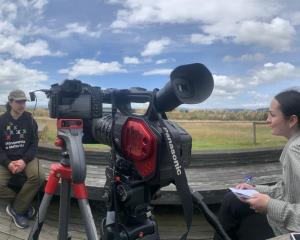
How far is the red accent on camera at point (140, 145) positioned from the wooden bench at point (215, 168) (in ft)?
6.01

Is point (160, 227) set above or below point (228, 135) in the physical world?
below

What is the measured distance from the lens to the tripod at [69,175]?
1.83 metres

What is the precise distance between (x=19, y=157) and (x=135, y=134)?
306 cm

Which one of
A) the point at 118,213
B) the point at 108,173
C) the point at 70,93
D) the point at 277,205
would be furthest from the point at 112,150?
the point at 277,205

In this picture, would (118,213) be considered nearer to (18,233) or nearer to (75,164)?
(75,164)

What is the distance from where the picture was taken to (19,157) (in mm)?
4277

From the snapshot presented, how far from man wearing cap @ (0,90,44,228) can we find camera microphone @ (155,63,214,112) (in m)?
2.70

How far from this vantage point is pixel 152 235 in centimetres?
174

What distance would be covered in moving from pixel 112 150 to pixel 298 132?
98 cm

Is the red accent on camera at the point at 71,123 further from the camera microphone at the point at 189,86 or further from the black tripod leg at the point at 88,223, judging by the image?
the camera microphone at the point at 189,86

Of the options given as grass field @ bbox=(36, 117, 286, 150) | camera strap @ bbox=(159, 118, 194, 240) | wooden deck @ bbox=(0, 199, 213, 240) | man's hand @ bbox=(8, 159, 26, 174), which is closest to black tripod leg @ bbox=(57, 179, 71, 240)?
camera strap @ bbox=(159, 118, 194, 240)

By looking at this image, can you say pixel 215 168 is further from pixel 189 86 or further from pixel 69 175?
pixel 189 86

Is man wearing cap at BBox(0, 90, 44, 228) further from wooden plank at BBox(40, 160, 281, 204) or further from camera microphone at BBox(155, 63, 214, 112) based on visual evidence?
camera microphone at BBox(155, 63, 214, 112)

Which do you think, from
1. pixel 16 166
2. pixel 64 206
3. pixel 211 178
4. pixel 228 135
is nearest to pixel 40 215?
pixel 64 206
